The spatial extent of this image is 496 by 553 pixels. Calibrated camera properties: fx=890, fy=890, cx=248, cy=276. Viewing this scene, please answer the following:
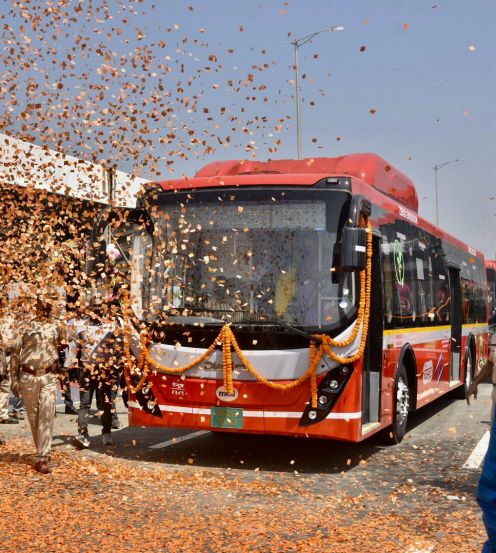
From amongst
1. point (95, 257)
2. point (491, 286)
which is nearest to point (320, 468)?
point (95, 257)

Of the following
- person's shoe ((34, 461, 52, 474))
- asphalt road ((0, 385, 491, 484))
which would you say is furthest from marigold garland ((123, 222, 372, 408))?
person's shoe ((34, 461, 52, 474))

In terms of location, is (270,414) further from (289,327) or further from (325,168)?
(325,168)

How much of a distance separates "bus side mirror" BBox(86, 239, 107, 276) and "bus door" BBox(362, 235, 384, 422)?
319 centimetres

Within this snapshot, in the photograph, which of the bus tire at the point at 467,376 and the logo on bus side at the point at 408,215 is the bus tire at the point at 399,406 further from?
the bus tire at the point at 467,376

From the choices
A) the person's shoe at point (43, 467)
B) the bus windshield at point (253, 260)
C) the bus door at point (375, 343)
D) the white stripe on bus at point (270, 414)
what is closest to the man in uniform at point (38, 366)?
the person's shoe at point (43, 467)

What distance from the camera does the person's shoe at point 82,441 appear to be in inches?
445

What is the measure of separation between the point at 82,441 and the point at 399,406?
4.15 meters

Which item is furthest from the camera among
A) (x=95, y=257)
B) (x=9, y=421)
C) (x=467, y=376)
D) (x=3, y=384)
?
(x=467, y=376)

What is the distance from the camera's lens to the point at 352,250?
9.23 metres

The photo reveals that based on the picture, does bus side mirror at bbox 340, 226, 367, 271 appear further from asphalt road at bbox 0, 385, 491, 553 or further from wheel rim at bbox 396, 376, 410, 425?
wheel rim at bbox 396, 376, 410, 425

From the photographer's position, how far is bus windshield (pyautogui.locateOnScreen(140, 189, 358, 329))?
955cm

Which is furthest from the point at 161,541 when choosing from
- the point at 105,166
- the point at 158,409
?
the point at 105,166

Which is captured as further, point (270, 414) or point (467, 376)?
point (467, 376)

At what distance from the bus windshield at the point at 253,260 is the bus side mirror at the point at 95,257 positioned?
0.74 meters
